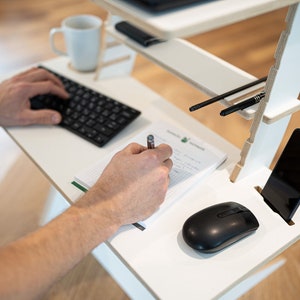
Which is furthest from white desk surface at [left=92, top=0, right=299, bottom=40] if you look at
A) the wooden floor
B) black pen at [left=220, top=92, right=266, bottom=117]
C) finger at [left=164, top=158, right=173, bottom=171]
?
the wooden floor

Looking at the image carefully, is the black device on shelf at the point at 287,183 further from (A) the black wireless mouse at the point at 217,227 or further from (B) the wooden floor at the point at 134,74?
(B) the wooden floor at the point at 134,74

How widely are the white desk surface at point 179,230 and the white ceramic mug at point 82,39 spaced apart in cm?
24

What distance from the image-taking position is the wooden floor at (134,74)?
34.0 inches

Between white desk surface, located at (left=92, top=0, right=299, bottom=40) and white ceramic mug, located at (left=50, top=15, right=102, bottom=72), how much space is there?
0.47 meters

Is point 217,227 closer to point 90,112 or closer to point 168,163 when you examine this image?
point 168,163

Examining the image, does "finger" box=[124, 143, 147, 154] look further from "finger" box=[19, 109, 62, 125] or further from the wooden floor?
the wooden floor

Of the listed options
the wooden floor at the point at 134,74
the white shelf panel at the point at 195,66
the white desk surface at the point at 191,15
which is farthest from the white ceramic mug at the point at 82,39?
the white desk surface at the point at 191,15

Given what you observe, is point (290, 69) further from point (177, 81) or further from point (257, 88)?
point (177, 81)

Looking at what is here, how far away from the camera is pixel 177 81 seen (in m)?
1.26

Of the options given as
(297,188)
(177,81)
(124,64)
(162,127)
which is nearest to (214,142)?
(162,127)

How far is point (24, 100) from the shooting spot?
75cm

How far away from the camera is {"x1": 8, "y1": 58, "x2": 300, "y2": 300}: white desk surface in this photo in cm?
48

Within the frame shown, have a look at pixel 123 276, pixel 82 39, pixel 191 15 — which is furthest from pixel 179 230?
pixel 82 39

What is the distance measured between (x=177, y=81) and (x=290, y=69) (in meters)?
0.78
